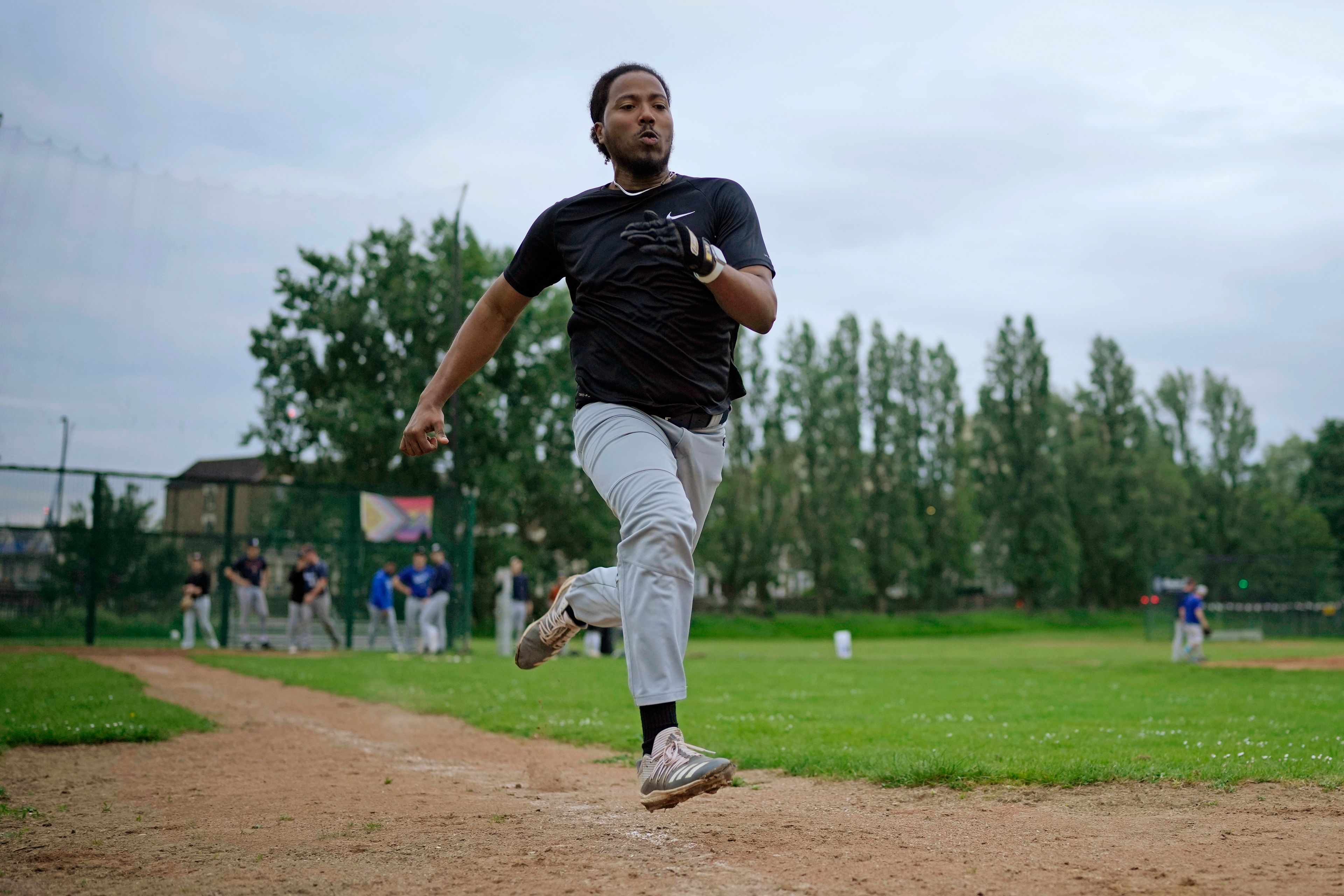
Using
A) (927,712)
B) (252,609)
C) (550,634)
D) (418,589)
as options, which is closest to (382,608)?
(418,589)

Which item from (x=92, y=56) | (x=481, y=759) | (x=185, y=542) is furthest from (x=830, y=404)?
(x=481, y=759)

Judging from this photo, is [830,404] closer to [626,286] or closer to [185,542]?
[185,542]

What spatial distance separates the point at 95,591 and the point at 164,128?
8.79 m

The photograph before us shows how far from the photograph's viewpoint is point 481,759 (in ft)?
19.5

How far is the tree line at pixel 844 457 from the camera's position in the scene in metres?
40.3

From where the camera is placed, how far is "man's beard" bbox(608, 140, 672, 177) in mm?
3713

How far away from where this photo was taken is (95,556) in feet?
64.2

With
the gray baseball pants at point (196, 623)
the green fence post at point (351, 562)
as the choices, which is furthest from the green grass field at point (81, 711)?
the green fence post at point (351, 562)

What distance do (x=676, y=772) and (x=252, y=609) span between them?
62.1 ft

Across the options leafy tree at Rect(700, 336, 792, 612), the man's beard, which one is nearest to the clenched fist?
the man's beard

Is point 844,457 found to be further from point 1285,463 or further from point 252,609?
point 1285,463

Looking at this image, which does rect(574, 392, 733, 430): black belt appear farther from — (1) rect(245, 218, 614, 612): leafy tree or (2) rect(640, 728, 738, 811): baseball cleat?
(1) rect(245, 218, 614, 612): leafy tree

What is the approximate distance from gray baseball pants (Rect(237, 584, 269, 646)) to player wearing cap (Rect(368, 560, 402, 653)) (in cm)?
193

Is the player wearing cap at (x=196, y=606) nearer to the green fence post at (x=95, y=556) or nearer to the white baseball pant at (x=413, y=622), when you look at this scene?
the green fence post at (x=95, y=556)
